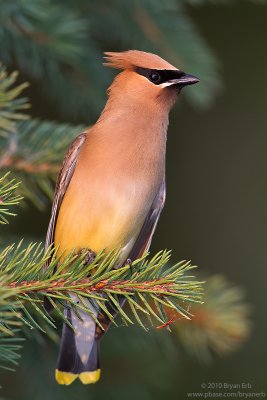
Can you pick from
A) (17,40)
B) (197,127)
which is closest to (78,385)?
(17,40)

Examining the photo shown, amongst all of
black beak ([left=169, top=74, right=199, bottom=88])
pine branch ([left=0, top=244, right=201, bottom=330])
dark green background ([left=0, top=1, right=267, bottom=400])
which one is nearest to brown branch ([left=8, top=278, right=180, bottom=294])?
pine branch ([left=0, top=244, right=201, bottom=330])

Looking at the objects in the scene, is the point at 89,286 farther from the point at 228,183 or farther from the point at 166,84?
the point at 228,183

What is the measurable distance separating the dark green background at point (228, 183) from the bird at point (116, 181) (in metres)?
1.12

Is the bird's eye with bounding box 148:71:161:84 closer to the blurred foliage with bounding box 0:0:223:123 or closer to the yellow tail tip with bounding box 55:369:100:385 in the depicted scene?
the blurred foliage with bounding box 0:0:223:123

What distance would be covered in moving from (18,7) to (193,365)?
2460 millimetres

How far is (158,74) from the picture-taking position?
12.6 feet

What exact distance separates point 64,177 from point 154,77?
28.4 inches

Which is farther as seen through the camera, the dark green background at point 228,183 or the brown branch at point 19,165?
the dark green background at point 228,183

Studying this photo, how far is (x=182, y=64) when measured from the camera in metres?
4.31

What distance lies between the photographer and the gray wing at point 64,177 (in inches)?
141

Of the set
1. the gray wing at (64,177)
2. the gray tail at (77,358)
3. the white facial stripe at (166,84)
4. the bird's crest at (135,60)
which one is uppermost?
the bird's crest at (135,60)

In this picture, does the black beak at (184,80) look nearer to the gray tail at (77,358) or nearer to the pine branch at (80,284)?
the gray tail at (77,358)

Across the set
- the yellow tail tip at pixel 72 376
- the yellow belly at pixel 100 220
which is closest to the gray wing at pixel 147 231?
the yellow belly at pixel 100 220

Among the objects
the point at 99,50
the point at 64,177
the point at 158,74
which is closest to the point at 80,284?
the point at 64,177
